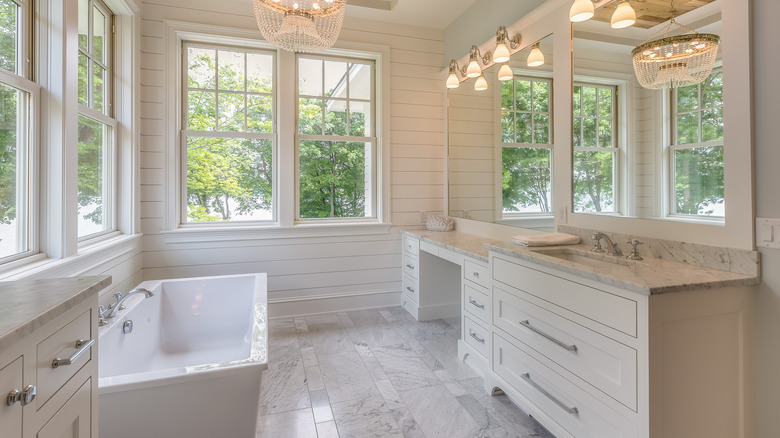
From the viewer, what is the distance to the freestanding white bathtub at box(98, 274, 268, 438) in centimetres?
138

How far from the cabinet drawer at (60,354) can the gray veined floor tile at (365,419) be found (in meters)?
1.27

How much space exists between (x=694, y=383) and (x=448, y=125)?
117 inches

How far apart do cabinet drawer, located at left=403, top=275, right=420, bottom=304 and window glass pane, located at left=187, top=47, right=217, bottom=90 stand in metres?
2.53

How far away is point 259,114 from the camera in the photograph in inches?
138

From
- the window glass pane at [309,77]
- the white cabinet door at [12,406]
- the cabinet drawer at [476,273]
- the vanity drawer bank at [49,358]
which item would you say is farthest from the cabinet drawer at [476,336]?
the window glass pane at [309,77]

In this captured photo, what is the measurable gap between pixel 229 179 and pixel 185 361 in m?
1.62

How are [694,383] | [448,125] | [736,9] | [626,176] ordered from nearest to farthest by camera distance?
[694,383]
[736,9]
[626,176]
[448,125]

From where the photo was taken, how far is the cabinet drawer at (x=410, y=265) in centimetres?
356

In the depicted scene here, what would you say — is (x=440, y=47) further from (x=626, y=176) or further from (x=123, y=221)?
(x=123, y=221)

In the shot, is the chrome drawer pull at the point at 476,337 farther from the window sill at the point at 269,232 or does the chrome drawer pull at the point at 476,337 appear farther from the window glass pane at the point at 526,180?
the window sill at the point at 269,232

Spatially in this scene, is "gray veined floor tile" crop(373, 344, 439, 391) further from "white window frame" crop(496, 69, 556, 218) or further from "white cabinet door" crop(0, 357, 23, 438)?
"white cabinet door" crop(0, 357, 23, 438)

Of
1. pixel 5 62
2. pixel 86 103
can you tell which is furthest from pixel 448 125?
pixel 5 62

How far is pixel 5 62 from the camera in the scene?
5.41ft

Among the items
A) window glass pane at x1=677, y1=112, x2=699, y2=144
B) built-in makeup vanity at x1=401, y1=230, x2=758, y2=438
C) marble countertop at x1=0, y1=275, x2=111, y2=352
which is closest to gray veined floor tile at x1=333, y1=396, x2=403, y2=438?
built-in makeup vanity at x1=401, y1=230, x2=758, y2=438
